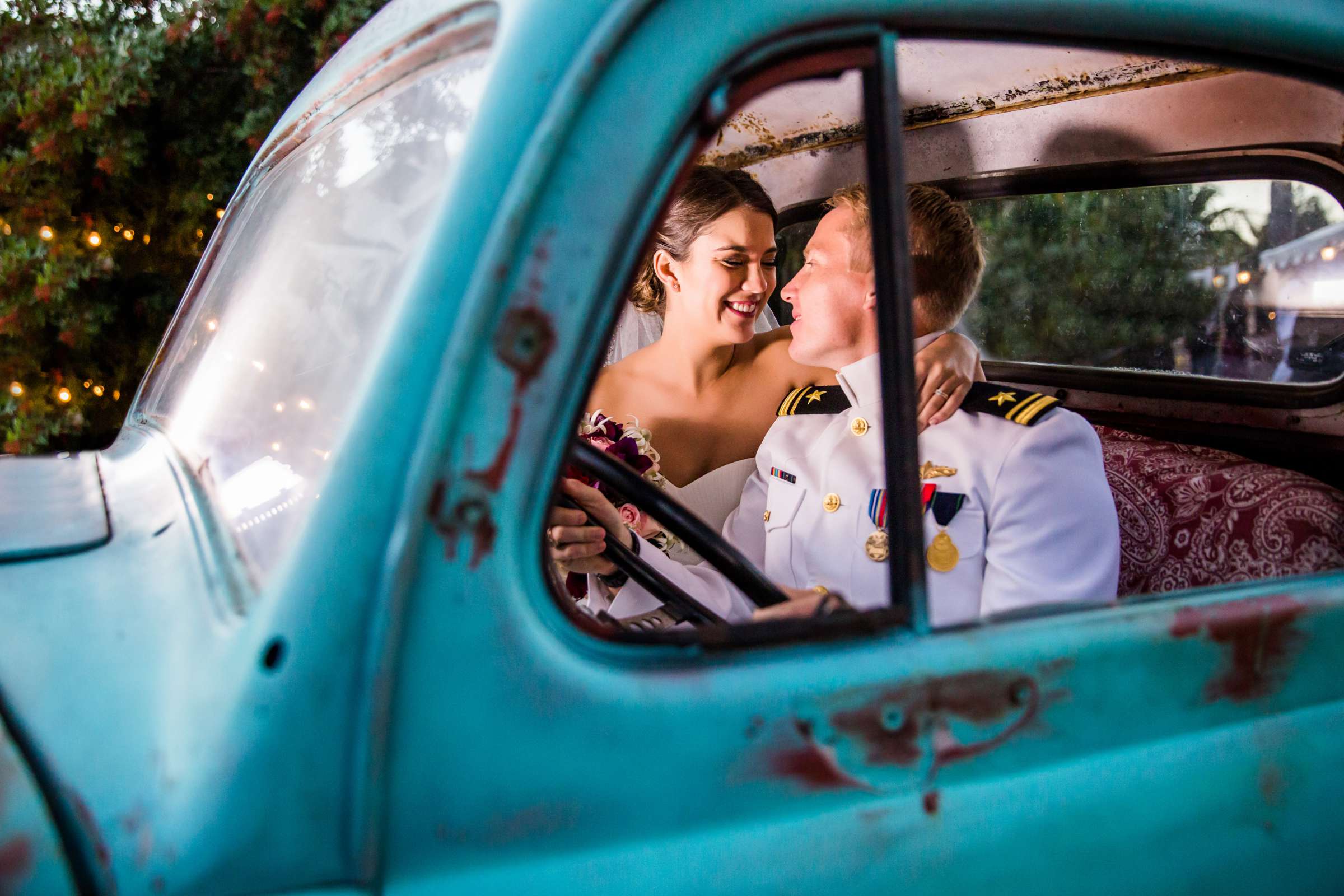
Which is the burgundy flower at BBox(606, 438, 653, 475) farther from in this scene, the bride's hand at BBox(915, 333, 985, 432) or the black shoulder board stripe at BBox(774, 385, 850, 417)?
the bride's hand at BBox(915, 333, 985, 432)

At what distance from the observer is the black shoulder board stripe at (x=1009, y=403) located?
183cm

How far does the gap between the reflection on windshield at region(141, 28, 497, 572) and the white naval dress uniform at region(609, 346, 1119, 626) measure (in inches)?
31.1

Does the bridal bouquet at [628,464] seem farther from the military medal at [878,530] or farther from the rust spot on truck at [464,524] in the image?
the rust spot on truck at [464,524]

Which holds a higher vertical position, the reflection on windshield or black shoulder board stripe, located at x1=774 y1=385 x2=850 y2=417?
the reflection on windshield

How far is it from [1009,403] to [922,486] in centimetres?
42

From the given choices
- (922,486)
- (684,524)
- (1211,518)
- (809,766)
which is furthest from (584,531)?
(1211,518)

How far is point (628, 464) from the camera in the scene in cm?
203

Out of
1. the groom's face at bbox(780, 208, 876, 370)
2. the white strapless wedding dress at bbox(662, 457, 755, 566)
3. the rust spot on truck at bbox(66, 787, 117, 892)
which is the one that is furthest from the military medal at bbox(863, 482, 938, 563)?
the rust spot on truck at bbox(66, 787, 117, 892)

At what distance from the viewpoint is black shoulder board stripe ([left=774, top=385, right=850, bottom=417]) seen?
243 centimetres

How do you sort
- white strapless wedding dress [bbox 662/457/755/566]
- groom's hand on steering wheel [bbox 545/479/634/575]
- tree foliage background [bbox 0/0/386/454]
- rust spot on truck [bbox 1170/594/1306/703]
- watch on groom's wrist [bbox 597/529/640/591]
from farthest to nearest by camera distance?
tree foliage background [bbox 0/0/386/454], white strapless wedding dress [bbox 662/457/755/566], watch on groom's wrist [bbox 597/529/640/591], groom's hand on steering wheel [bbox 545/479/634/575], rust spot on truck [bbox 1170/594/1306/703]

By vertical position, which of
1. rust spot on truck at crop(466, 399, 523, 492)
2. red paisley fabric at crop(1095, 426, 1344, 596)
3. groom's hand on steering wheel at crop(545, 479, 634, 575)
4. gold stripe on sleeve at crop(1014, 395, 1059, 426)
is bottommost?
red paisley fabric at crop(1095, 426, 1344, 596)

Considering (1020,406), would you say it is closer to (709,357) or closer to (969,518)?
(969,518)

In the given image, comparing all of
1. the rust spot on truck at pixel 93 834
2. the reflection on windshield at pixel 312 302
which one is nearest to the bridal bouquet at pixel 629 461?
the reflection on windshield at pixel 312 302

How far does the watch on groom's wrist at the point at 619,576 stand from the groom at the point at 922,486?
0.6 inches
